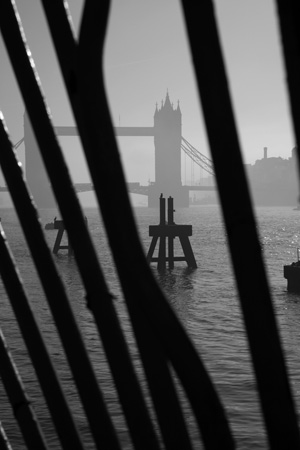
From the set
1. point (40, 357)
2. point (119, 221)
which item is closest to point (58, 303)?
point (40, 357)

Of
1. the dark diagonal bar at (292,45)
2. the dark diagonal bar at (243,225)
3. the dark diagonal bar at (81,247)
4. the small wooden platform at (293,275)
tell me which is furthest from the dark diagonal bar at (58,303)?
the small wooden platform at (293,275)

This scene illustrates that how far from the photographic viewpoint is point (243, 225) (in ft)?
4.46

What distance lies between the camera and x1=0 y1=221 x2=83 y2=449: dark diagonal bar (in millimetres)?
2178

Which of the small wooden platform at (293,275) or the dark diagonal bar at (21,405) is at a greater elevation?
the dark diagonal bar at (21,405)

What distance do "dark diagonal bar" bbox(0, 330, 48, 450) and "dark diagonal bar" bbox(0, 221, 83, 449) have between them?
A: 0.18 meters

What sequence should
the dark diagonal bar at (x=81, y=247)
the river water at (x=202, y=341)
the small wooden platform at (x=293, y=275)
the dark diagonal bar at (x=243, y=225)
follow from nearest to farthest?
the dark diagonal bar at (x=243, y=225) → the dark diagonal bar at (x=81, y=247) → the river water at (x=202, y=341) → the small wooden platform at (x=293, y=275)

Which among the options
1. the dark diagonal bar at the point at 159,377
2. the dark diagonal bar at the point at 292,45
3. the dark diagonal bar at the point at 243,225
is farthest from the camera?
the dark diagonal bar at the point at 159,377

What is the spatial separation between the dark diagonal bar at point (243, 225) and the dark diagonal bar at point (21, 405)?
1.21m

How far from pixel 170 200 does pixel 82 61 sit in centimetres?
3754

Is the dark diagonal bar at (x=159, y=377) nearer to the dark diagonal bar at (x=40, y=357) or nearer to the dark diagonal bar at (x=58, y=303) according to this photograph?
the dark diagonal bar at (x=58, y=303)

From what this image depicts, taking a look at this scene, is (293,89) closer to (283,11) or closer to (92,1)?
(283,11)

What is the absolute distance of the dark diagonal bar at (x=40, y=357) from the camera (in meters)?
2.18

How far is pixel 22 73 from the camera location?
1.98m

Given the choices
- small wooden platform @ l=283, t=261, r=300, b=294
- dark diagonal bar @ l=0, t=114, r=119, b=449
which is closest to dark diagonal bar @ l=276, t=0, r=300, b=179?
dark diagonal bar @ l=0, t=114, r=119, b=449
